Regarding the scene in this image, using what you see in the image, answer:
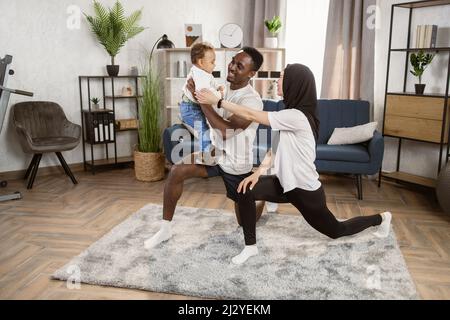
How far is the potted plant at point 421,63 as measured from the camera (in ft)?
13.7

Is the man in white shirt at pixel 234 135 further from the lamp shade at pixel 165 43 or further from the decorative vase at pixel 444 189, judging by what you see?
the lamp shade at pixel 165 43

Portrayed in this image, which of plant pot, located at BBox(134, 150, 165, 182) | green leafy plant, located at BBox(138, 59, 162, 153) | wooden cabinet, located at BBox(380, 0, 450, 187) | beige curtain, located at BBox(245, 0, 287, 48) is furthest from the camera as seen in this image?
beige curtain, located at BBox(245, 0, 287, 48)

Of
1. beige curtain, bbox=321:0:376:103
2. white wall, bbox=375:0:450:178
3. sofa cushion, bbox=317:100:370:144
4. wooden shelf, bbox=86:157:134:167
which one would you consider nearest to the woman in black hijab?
sofa cushion, bbox=317:100:370:144

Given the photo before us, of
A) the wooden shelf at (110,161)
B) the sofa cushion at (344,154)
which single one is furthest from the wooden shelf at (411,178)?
the wooden shelf at (110,161)

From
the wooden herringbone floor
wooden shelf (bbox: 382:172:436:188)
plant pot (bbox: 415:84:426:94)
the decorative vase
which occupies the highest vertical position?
plant pot (bbox: 415:84:426:94)

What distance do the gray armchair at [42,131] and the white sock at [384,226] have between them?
300 centimetres

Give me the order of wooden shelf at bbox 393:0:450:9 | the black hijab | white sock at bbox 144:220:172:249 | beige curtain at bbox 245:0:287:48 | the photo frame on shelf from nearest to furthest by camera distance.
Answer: the black hijab
white sock at bbox 144:220:172:249
wooden shelf at bbox 393:0:450:9
the photo frame on shelf
beige curtain at bbox 245:0:287:48

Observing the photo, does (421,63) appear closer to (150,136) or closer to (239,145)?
(239,145)

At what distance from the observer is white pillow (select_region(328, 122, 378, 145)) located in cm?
421

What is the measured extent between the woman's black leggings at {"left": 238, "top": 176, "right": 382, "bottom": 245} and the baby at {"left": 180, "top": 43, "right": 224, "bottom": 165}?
1.17 feet

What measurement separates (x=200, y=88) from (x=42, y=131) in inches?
114

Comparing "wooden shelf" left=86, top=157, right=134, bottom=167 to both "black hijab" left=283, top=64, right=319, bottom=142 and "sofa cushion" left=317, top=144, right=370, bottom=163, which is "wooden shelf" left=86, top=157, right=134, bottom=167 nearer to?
"sofa cushion" left=317, top=144, right=370, bottom=163

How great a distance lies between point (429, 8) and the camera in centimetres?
431
